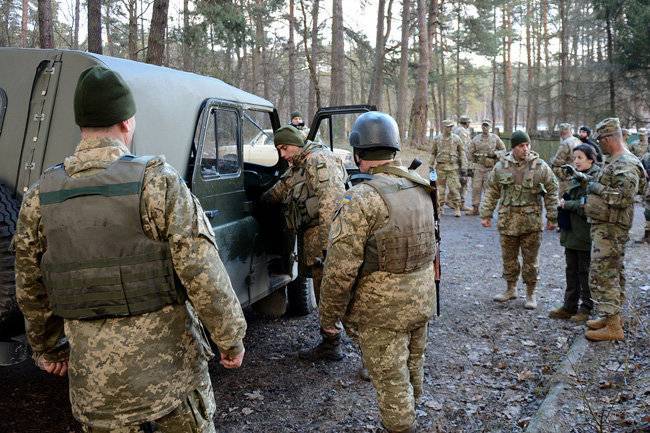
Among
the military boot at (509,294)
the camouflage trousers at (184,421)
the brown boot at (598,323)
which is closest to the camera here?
the camouflage trousers at (184,421)

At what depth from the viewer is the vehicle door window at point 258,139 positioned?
480cm

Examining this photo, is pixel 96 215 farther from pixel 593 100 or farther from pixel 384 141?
pixel 593 100

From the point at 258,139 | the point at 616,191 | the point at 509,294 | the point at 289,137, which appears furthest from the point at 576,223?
the point at 258,139

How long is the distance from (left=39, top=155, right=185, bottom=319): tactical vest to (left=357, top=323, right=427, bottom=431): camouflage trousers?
4.14 ft

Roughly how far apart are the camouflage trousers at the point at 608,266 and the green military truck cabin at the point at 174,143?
8.74 ft

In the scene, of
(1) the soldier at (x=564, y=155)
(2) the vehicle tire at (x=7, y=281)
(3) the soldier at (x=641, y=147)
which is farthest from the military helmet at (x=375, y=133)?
(3) the soldier at (x=641, y=147)

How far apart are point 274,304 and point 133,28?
47.1ft

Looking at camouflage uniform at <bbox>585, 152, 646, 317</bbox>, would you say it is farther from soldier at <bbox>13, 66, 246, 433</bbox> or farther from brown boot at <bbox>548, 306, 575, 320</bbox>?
soldier at <bbox>13, 66, 246, 433</bbox>

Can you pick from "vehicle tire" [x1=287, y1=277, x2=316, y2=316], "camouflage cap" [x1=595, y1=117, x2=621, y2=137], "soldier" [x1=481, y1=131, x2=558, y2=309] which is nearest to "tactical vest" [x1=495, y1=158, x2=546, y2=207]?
"soldier" [x1=481, y1=131, x2=558, y2=309]

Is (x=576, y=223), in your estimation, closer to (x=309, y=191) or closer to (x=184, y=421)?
(x=309, y=191)

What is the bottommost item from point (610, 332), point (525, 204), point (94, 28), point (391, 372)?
point (610, 332)

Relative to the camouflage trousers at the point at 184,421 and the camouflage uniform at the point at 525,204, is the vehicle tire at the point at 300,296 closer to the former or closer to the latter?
the camouflage uniform at the point at 525,204

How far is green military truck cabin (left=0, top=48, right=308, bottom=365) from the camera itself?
132 inches

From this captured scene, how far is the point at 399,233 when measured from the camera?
2.96 m
